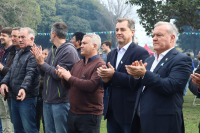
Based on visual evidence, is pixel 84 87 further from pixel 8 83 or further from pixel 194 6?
pixel 194 6

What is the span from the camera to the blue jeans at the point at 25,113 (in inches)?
201

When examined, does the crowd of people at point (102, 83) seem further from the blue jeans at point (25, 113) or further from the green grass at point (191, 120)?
the green grass at point (191, 120)

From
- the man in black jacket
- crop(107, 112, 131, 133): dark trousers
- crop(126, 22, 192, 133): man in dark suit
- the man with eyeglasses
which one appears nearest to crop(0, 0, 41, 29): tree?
the man with eyeglasses

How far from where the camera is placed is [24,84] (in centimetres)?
491

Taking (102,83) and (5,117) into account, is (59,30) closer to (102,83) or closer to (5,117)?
(102,83)

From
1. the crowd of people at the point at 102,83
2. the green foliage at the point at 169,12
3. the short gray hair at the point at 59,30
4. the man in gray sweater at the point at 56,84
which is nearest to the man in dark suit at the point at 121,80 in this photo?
the crowd of people at the point at 102,83

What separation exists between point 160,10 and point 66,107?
32.5 feet

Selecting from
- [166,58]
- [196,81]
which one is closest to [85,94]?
[166,58]

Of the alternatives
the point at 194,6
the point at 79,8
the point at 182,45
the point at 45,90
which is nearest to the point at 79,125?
the point at 45,90

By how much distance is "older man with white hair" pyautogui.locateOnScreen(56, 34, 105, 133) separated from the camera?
4102mm

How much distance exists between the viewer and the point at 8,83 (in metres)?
5.47

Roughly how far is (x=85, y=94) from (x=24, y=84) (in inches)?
50.5

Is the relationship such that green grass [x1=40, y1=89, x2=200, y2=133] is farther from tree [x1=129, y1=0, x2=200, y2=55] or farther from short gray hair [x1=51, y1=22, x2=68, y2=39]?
tree [x1=129, y1=0, x2=200, y2=55]

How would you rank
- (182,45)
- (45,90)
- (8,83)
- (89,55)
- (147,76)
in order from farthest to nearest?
1. (182,45)
2. (8,83)
3. (45,90)
4. (89,55)
5. (147,76)
